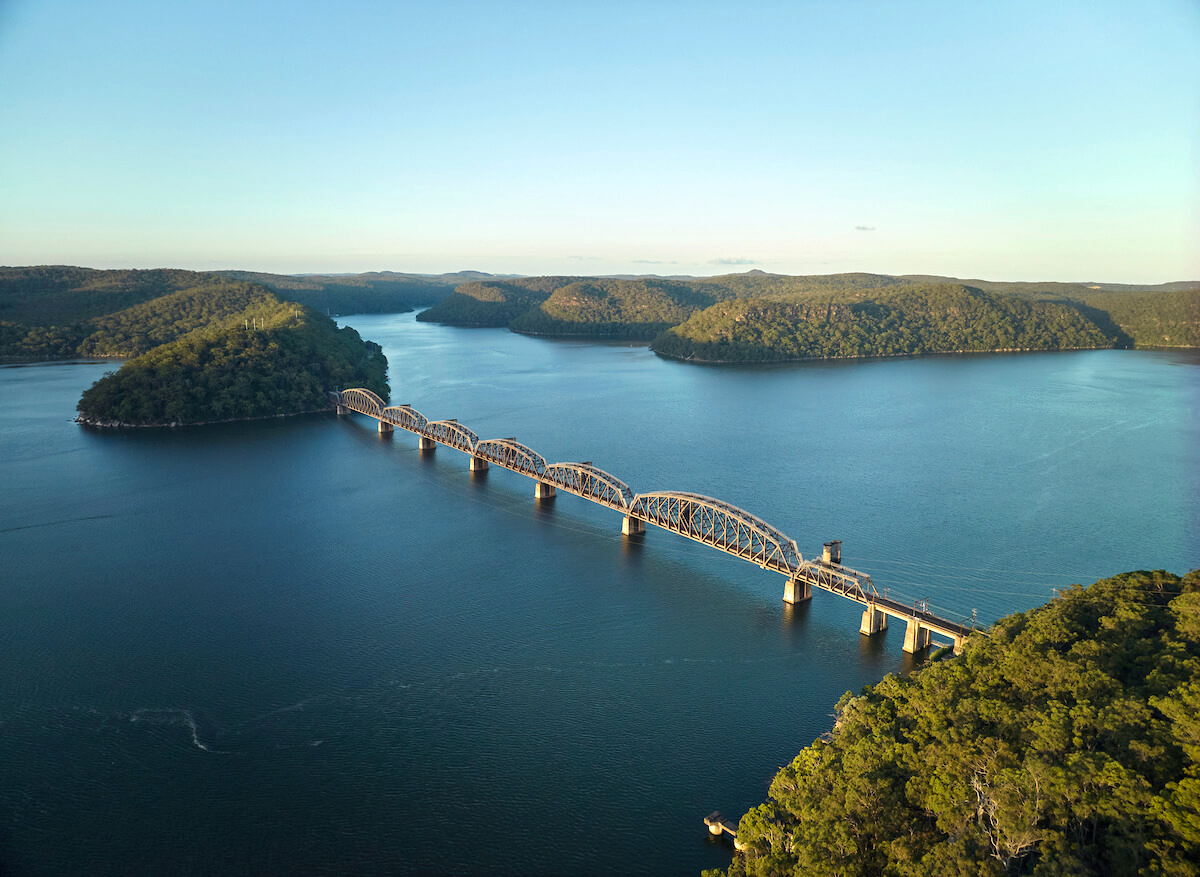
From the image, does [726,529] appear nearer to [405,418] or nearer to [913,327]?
[405,418]

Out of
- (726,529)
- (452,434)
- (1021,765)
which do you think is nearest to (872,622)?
(726,529)

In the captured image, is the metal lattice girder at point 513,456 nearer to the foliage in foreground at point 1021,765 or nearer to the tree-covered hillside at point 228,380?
the foliage in foreground at point 1021,765

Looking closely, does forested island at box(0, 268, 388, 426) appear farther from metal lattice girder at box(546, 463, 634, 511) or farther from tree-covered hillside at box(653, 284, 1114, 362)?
tree-covered hillside at box(653, 284, 1114, 362)

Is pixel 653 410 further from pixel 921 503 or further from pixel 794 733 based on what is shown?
pixel 794 733

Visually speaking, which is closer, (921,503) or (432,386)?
(921,503)

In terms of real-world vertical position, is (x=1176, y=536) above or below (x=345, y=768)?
above

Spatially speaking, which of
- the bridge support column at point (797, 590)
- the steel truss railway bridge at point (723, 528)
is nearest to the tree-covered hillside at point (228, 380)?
the steel truss railway bridge at point (723, 528)

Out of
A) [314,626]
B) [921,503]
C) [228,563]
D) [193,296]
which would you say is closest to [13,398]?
[193,296]
